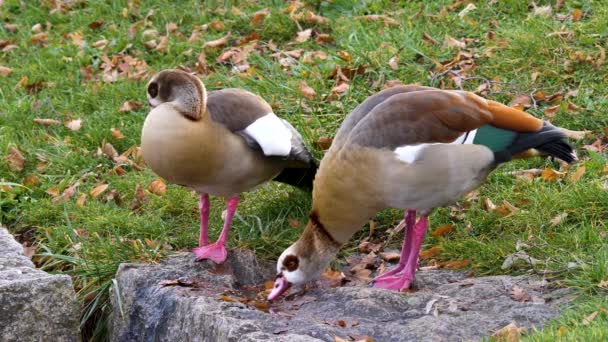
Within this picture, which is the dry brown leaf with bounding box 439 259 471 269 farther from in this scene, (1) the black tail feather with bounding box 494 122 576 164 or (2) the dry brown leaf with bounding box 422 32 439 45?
(2) the dry brown leaf with bounding box 422 32 439 45

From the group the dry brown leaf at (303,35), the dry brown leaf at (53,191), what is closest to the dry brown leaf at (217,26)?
the dry brown leaf at (303,35)

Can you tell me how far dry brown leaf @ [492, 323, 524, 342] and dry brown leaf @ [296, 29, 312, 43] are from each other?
4.57 meters

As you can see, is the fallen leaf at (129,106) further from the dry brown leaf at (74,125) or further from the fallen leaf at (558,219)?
the fallen leaf at (558,219)

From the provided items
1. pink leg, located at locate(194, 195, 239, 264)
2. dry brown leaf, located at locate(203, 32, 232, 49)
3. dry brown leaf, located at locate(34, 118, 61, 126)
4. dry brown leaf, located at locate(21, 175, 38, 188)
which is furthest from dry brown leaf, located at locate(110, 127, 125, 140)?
pink leg, located at locate(194, 195, 239, 264)

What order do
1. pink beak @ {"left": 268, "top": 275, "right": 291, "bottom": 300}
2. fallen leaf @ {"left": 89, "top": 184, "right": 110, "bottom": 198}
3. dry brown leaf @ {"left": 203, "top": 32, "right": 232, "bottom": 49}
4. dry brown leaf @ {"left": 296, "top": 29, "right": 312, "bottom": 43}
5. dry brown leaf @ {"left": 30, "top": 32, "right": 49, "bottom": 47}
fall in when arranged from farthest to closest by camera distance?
dry brown leaf @ {"left": 30, "top": 32, "right": 49, "bottom": 47} → dry brown leaf @ {"left": 203, "top": 32, "right": 232, "bottom": 49} → dry brown leaf @ {"left": 296, "top": 29, "right": 312, "bottom": 43} → fallen leaf @ {"left": 89, "top": 184, "right": 110, "bottom": 198} → pink beak @ {"left": 268, "top": 275, "right": 291, "bottom": 300}

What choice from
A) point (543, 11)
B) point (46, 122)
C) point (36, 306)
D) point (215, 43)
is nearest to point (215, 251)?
point (36, 306)

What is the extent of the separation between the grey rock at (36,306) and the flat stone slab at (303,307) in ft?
0.86

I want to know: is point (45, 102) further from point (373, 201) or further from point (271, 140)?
point (373, 201)

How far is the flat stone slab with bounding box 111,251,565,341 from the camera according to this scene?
383 cm

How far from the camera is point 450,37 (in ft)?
23.5

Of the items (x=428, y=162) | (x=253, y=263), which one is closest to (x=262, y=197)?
(x=253, y=263)

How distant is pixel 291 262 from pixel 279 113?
223 centimetres

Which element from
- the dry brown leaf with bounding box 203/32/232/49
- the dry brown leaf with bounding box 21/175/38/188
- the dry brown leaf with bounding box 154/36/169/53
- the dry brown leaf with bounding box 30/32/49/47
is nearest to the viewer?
the dry brown leaf with bounding box 21/175/38/188

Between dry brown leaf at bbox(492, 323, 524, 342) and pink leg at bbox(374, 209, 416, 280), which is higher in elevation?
dry brown leaf at bbox(492, 323, 524, 342)
